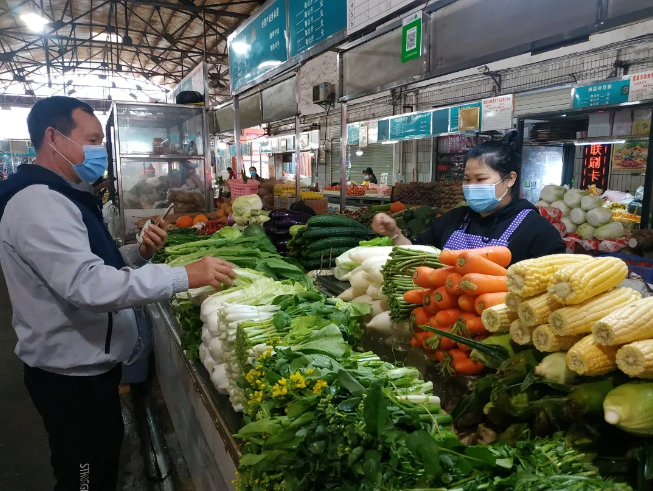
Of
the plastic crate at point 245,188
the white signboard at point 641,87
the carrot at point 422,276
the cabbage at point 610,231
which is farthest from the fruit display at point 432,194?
the carrot at point 422,276

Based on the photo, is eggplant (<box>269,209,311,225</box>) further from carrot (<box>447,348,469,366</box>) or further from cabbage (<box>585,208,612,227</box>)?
cabbage (<box>585,208,612,227</box>)

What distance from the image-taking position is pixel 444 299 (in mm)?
1916

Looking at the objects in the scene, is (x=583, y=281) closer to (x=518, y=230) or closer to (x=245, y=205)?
(x=518, y=230)

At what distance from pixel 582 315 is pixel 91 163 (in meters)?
2.67

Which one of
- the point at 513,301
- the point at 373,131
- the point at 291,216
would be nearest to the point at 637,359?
the point at 513,301

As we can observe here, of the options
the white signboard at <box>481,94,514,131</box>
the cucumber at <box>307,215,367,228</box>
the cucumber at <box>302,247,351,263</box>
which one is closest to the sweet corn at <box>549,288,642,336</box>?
the cucumber at <box>302,247,351,263</box>

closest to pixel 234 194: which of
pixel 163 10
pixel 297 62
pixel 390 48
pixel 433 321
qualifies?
pixel 297 62

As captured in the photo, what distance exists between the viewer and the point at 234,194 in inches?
265

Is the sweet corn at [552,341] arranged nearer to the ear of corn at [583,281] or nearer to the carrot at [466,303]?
the ear of corn at [583,281]

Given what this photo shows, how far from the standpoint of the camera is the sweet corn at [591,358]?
127 cm

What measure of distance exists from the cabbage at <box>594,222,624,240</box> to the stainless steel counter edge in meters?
5.02

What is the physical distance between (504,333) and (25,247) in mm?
2154

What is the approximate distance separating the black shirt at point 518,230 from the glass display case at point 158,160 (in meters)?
5.57

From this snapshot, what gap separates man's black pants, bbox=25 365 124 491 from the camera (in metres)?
2.48
